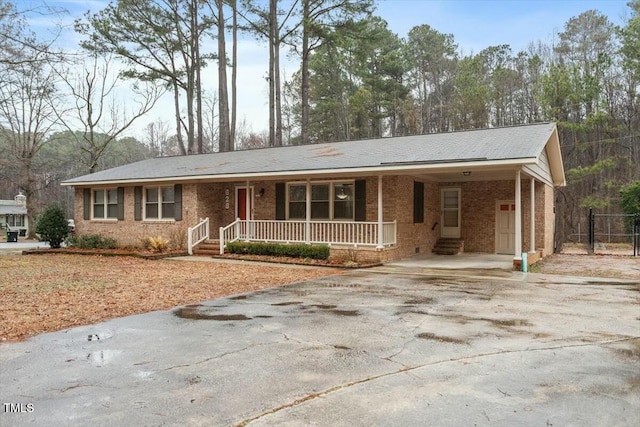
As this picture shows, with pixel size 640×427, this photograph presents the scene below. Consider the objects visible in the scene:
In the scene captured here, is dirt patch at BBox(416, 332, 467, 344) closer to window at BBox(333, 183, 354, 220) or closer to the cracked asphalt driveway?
the cracked asphalt driveway

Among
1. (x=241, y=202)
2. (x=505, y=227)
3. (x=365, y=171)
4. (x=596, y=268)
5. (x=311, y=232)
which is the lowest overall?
(x=596, y=268)

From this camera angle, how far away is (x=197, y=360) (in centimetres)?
480

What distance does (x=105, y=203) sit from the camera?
20094 millimetres

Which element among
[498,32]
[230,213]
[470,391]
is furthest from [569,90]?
[470,391]

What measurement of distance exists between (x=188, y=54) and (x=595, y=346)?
1152 inches

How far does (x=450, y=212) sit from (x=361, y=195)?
457 cm

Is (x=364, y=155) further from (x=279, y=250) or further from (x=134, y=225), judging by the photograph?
(x=134, y=225)

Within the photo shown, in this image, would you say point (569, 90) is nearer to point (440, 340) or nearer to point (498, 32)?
point (498, 32)

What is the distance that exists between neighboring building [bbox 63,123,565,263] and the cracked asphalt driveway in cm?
655

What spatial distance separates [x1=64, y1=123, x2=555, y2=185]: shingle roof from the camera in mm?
Result: 12859

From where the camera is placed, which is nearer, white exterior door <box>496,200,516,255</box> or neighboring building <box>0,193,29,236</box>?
white exterior door <box>496,200,516,255</box>

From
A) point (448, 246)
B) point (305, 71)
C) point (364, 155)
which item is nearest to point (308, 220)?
point (364, 155)

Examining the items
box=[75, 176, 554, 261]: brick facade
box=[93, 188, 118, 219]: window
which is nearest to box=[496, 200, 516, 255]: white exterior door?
box=[75, 176, 554, 261]: brick facade

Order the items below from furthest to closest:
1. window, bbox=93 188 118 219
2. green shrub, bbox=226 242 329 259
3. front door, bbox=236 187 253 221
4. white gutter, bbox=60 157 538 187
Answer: window, bbox=93 188 118 219 < front door, bbox=236 187 253 221 < green shrub, bbox=226 242 329 259 < white gutter, bbox=60 157 538 187
